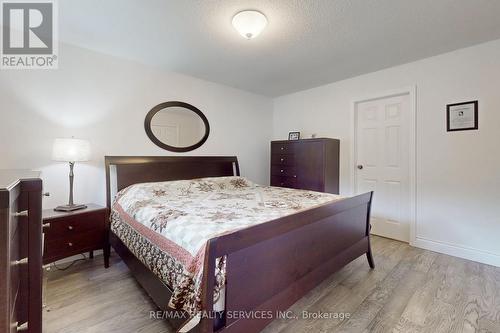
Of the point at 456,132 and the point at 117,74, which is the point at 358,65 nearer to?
the point at 456,132

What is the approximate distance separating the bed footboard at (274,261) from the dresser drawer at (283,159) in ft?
6.11

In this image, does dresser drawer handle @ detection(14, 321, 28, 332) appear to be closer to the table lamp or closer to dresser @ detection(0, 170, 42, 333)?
dresser @ detection(0, 170, 42, 333)

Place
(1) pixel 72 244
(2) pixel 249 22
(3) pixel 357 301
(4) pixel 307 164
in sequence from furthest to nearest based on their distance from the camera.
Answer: (4) pixel 307 164, (1) pixel 72 244, (2) pixel 249 22, (3) pixel 357 301

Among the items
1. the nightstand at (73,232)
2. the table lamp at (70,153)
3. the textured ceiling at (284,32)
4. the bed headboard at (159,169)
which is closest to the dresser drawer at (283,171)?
the bed headboard at (159,169)

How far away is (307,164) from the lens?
3564mm

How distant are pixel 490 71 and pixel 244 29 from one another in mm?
2549

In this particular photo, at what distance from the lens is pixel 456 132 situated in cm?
259

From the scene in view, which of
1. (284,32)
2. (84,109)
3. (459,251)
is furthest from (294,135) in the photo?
(84,109)

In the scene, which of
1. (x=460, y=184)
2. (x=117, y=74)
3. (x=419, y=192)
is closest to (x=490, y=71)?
(x=460, y=184)

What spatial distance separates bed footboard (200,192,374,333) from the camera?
44.6 inches

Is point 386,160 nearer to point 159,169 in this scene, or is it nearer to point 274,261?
point 274,261

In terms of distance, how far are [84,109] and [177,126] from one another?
1069mm

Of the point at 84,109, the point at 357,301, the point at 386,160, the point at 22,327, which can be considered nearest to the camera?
the point at 22,327

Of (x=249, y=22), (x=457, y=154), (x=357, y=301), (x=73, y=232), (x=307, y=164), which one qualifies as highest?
(x=249, y=22)
